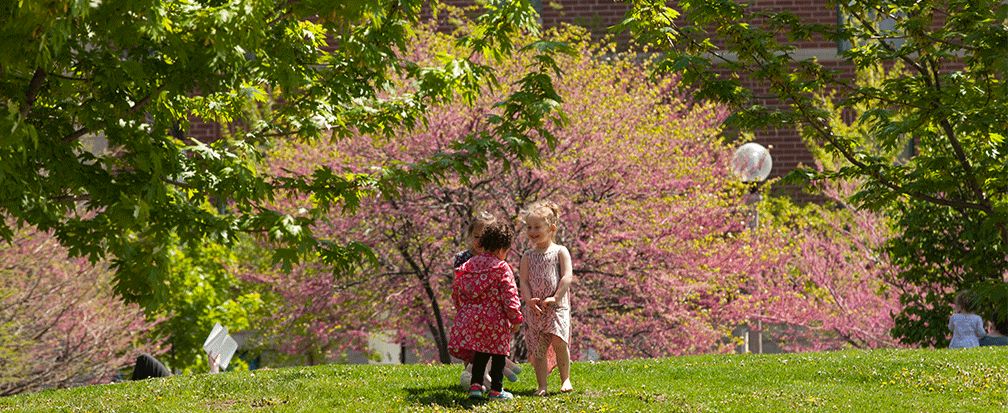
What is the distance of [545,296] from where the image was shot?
9.79 meters

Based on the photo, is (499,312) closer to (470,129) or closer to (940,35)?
(940,35)

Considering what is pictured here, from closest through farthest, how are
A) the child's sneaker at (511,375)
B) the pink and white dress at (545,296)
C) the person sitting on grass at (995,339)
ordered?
the pink and white dress at (545,296)
the child's sneaker at (511,375)
the person sitting on grass at (995,339)

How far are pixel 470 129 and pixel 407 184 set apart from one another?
847 cm

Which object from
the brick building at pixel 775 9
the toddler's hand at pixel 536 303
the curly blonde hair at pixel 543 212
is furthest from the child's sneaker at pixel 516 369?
the brick building at pixel 775 9

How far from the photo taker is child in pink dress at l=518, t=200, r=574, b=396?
9.65 meters

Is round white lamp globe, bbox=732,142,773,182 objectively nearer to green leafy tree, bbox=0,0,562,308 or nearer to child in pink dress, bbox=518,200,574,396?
green leafy tree, bbox=0,0,562,308

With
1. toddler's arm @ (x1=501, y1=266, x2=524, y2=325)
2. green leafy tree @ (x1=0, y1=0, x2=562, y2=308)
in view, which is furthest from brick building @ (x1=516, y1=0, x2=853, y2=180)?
toddler's arm @ (x1=501, y1=266, x2=524, y2=325)

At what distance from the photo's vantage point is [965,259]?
1719cm

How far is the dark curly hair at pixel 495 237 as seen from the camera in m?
9.39

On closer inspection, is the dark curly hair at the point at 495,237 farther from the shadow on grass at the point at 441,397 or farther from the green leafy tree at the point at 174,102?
the shadow on grass at the point at 441,397

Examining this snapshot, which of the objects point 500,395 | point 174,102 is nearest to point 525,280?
point 500,395

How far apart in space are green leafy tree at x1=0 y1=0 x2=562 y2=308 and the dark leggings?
118 centimetres

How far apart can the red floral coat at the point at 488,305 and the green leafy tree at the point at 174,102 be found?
0.93m

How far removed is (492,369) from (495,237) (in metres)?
1.05
